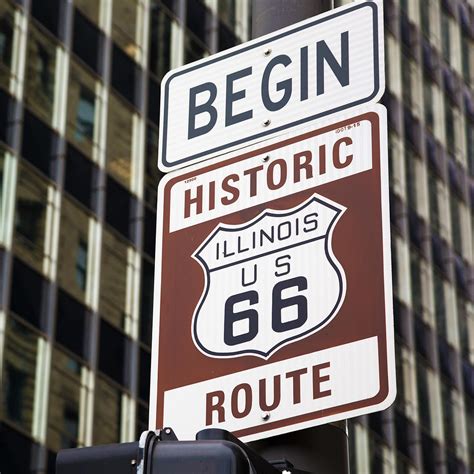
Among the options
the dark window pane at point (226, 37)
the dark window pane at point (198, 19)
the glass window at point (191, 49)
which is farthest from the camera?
the dark window pane at point (226, 37)

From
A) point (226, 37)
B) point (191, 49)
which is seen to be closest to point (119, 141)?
point (191, 49)

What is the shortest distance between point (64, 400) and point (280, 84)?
77.7 ft

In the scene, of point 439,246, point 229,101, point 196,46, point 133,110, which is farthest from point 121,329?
point 229,101

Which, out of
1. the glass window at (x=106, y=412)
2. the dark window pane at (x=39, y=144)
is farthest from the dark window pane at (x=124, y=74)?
the glass window at (x=106, y=412)

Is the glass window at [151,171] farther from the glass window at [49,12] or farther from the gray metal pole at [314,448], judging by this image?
the gray metal pole at [314,448]

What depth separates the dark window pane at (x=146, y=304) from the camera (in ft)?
103

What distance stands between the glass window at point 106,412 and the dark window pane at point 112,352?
1.04 ft

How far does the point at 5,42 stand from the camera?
29.4 m

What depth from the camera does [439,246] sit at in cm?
4856

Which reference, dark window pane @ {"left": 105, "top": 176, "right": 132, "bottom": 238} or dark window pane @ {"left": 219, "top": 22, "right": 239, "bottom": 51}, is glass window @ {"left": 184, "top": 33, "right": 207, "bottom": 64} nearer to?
dark window pane @ {"left": 219, "top": 22, "right": 239, "bottom": 51}

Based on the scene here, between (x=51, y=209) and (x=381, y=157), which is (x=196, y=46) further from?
(x=381, y=157)

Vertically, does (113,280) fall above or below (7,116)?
below

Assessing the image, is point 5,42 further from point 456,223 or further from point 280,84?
point 280,84

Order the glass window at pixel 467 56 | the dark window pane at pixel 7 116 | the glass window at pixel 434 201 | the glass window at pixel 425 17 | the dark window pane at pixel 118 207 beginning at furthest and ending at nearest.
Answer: the glass window at pixel 467 56 → the glass window at pixel 425 17 → the glass window at pixel 434 201 → the dark window pane at pixel 118 207 → the dark window pane at pixel 7 116
